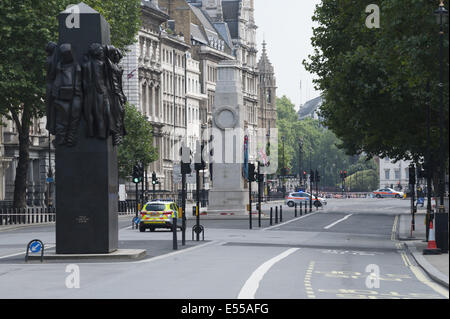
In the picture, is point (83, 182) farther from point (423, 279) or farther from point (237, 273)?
point (423, 279)

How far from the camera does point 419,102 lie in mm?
39500

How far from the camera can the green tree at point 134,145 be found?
97.9 metres

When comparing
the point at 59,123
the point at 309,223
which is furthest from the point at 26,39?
the point at 59,123

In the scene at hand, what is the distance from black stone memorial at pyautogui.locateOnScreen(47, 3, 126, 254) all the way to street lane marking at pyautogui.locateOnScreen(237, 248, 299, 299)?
4.53m

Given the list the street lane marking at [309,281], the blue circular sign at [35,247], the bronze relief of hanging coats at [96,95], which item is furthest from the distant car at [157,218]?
the street lane marking at [309,281]

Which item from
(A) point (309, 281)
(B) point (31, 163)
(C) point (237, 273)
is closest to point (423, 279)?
(A) point (309, 281)

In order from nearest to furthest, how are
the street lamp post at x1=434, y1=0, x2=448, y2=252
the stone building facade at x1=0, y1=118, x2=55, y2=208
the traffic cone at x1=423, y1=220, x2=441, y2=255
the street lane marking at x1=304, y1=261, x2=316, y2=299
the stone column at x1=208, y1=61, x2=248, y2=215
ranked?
the street lane marking at x1=304, y1=261, x2=316, y2=299 → the street lamp post at x1=434, y1=0, x2=448, y2=252 → the traffic cone at x1=423, y1=220, x2=441, y2=255 → the stone column at x1=208, y1=61, x2=248, y2=215 → the stone building facade at x1=0, y1=118, x2=55, y2=208

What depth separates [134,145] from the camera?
100062mm

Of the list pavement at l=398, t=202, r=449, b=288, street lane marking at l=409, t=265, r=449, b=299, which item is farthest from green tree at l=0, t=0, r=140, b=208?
street lane marking at l=409, t=265, r=449, b=299

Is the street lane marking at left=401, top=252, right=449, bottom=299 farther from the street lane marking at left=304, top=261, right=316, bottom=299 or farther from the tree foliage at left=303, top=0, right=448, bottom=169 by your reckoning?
the tree foliage at left=303, top=0, right=448, bottom=169

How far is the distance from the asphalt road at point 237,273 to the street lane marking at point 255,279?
23 mm

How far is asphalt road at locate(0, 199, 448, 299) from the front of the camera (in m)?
20.4

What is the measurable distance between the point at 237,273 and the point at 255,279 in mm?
2013
